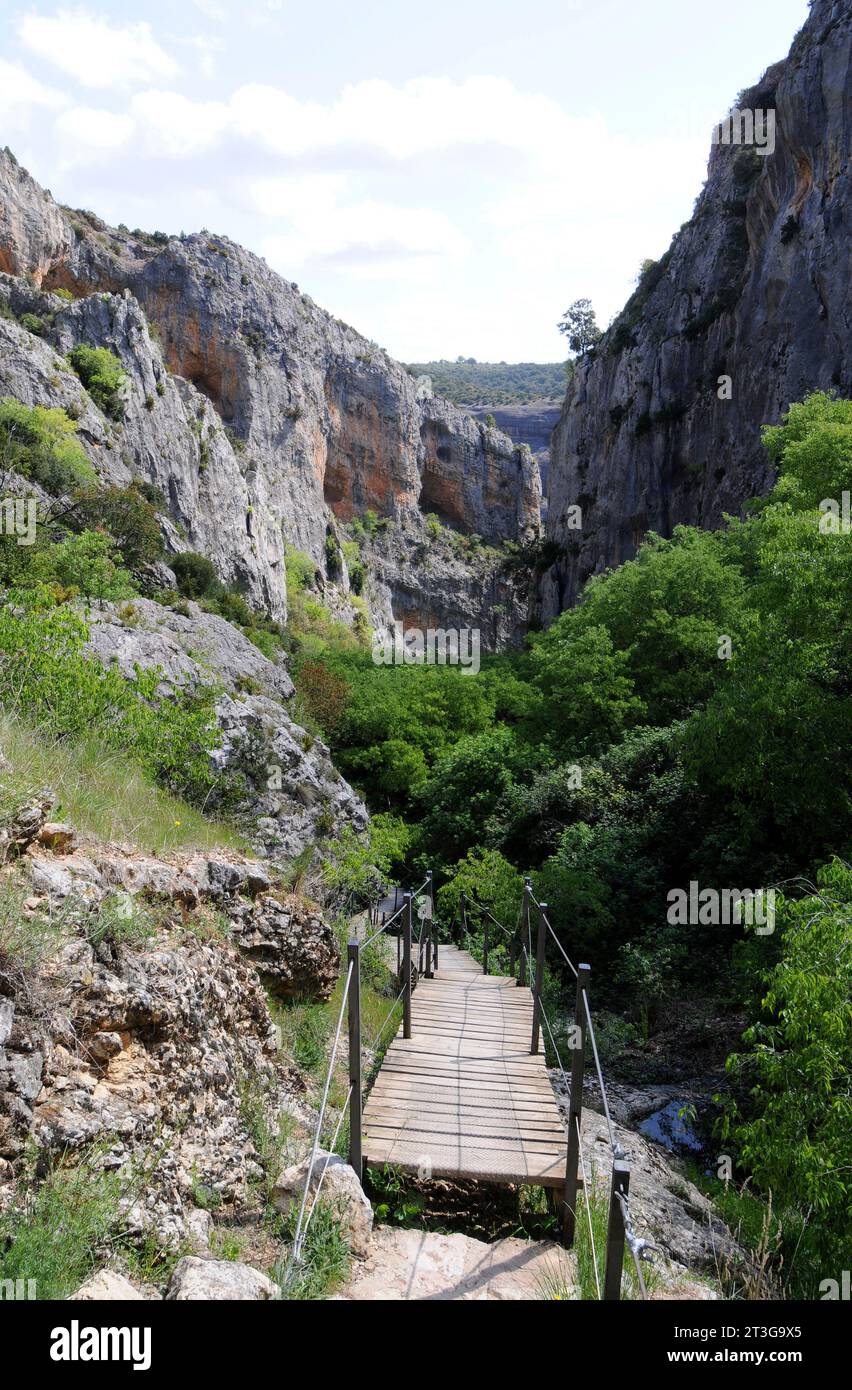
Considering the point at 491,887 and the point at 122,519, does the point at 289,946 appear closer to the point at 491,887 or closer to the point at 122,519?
the point at 491,887

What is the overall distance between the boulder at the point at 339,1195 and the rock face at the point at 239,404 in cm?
3146

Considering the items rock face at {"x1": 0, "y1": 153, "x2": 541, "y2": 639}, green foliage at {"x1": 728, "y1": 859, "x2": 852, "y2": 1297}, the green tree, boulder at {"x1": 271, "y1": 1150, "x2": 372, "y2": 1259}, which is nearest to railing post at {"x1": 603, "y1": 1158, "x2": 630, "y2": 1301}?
boulder at {"x1": 271, "y1": 1150, "x2": 372, "y2": 1259}

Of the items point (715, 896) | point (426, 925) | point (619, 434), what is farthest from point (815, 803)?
point (619, 434)

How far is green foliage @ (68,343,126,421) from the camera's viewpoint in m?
35.3

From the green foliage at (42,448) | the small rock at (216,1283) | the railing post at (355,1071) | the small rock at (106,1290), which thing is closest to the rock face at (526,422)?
the green foliage at (42,448)

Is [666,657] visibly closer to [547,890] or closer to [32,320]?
[547,890]

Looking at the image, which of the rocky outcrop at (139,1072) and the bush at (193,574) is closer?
the rocky outcrop at (139,1072)

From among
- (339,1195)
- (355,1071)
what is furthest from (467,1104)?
(339,1195)

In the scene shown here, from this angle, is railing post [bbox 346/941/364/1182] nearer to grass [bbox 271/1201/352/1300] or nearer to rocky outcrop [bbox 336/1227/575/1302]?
rocky outcrop [bbox 336/1227/575/1302]

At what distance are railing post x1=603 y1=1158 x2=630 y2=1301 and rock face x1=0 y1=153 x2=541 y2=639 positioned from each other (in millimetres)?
32808

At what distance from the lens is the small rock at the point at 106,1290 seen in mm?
2688

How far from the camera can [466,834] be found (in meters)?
21.1

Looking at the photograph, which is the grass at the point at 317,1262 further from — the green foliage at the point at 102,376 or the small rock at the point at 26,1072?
the green foliage at the point at 102,376

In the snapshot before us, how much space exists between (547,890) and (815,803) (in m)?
5.30
